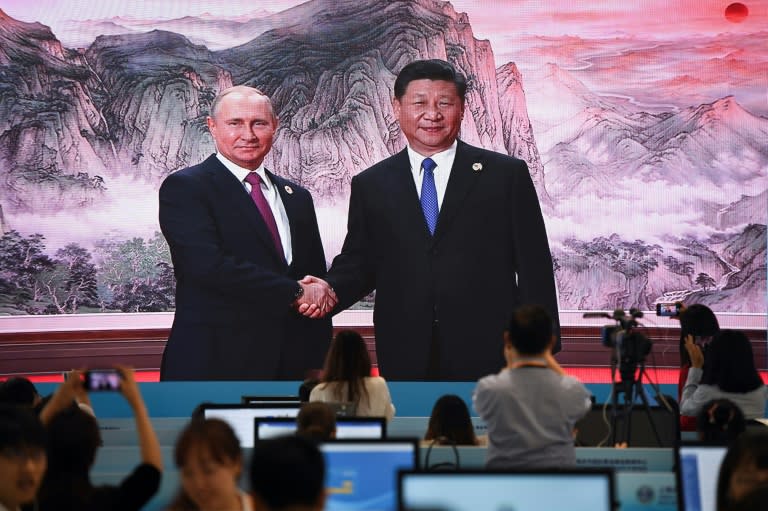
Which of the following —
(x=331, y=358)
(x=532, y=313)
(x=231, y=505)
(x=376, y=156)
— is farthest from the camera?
(x=376, y=156)

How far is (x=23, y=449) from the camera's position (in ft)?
9.92

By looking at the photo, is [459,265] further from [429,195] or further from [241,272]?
[241,272]

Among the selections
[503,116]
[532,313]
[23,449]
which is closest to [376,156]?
[503,116]

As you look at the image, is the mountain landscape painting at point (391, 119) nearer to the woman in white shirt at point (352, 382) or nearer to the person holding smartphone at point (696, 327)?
the person holding smartphone at point (696, 327)

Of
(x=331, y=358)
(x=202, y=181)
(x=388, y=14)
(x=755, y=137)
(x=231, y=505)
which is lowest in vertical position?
(x=231, y=505)

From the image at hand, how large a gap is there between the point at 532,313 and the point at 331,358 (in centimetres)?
219

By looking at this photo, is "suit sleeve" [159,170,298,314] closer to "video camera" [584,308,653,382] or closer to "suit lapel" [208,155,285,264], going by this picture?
"suit lapel" [208,155,285,264]

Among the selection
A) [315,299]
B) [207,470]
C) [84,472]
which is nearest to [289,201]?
[315,299]

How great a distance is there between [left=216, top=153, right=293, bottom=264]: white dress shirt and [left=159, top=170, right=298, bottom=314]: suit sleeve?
0.96 feet

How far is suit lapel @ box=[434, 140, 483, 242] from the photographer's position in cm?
934

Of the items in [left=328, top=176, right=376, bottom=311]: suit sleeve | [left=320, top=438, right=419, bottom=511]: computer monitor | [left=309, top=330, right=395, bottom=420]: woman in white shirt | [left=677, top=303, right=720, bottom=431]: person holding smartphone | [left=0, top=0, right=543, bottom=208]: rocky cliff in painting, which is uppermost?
[left=0, top=0, right=543, bottom=208]: rocky cliff in painting

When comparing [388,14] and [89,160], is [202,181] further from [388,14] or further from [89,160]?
[388,14]

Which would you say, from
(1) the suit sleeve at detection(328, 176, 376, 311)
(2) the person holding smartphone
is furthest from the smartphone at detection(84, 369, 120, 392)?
(1) the suit sleeve at detection(328, 176, 376, 311)

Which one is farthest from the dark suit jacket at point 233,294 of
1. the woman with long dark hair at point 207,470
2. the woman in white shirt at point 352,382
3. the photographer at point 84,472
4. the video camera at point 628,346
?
the woman with long dark hair at point 207,470
